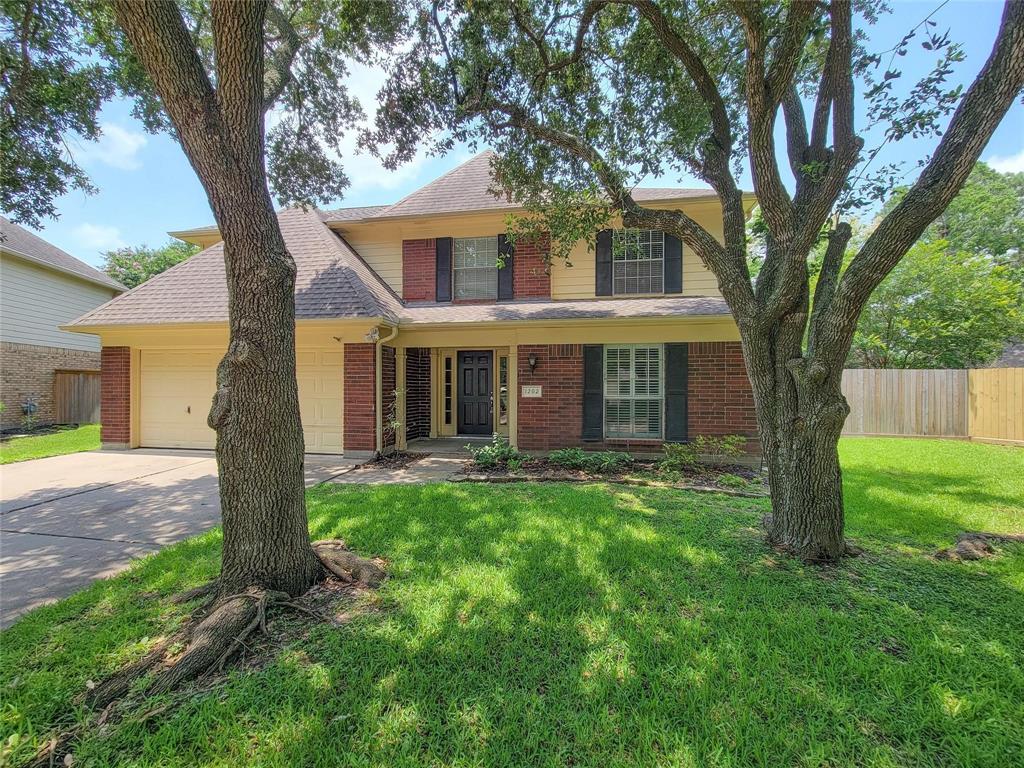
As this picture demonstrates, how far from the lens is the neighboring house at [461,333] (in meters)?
8.00

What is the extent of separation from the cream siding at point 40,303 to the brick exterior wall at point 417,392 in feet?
35.1

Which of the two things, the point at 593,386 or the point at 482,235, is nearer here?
the point at 593,386

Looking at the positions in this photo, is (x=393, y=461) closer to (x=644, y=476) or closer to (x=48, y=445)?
(x=644, y=476)

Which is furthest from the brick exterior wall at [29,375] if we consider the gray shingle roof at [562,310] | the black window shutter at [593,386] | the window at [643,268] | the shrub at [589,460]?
the window at [643,268]

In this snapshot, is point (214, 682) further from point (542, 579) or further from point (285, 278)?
point (285, 278)

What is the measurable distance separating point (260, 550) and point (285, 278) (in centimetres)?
195

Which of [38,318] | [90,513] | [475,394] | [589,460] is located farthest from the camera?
[38,318]

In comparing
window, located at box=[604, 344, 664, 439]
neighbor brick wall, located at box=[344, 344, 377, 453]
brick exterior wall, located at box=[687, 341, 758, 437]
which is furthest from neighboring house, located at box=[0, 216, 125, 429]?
brick exterior wall, located at box=[687, 341, 758, 437]

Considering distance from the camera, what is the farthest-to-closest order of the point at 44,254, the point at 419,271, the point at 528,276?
the point at 44,254
the point at 419,271
the point at 528,276

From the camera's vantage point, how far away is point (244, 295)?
9.84 feet

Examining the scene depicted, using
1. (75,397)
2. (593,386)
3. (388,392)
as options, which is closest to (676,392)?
(593,386)

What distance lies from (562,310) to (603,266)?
147cm

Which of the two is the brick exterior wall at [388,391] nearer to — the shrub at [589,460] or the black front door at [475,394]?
the black front door at [475,394]

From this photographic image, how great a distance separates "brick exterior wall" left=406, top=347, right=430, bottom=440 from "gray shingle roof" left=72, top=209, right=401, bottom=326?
1375 millimetres
